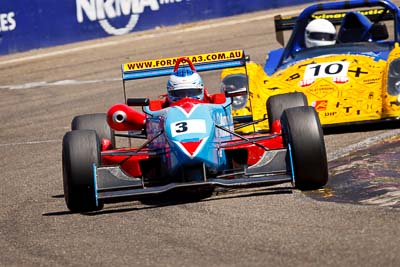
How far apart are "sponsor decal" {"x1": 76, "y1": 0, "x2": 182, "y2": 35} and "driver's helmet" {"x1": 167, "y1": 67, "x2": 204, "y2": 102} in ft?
46.7

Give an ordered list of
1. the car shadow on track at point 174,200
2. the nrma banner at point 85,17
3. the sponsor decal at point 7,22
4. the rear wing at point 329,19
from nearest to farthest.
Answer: the car shadow on track at point 174,200
the rear wing at point 329,19
the sponsor decal at point 7,22
the nrma banner at point 85,17

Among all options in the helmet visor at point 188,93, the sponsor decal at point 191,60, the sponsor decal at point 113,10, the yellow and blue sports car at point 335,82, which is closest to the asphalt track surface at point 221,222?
the yellow and blue sports car at point 335,82

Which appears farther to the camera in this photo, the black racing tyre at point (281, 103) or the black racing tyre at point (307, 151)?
the black racing tyre at point (281, 103)

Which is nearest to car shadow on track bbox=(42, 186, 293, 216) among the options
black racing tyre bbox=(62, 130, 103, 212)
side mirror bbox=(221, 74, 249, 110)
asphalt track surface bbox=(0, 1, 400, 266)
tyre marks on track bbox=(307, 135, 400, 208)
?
asphalt track surface bbox=(0, 1, 400, 266)

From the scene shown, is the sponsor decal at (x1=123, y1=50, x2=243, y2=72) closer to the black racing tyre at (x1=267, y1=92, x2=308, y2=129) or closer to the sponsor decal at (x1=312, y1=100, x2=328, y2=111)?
the black racing tyre at (x1=267, y1=92, x2=308, y2=129)

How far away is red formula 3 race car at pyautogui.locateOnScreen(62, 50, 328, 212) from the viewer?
8258 millimetres

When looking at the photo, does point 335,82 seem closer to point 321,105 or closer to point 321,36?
point 321,105

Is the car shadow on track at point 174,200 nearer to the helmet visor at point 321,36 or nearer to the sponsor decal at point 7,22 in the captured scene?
Result: the helmet visor at point 321,36

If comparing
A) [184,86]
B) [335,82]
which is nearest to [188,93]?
[184,86]

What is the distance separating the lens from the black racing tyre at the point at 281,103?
9.90m

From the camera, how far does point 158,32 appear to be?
24.2 m

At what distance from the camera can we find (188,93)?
30.4 feet

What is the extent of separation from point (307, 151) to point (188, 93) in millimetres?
1441

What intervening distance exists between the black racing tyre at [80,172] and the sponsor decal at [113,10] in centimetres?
1508
